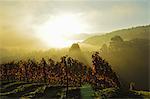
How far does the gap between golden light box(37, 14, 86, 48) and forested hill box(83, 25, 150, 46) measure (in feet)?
0.73

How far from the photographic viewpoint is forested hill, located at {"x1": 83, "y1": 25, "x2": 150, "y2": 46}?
3.89 m

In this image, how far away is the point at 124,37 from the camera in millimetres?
3961

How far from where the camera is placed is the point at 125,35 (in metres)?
3.93

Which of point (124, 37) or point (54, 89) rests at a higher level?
point (124, 37)

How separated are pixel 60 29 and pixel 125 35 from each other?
2.76ft

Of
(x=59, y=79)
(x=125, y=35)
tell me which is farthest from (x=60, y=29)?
(x=125, y=35)

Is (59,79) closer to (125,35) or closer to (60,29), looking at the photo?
(60,29)

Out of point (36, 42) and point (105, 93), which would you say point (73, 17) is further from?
point (105, 93)

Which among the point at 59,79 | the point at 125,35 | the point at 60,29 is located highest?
the point at 60,29

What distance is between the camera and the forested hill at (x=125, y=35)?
153 inches

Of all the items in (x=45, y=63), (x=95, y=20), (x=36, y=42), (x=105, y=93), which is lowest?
(x=105, y=93)

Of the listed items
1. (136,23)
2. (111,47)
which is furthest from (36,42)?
(136,23)

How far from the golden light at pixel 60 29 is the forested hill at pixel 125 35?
0.22 m

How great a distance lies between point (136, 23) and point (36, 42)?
1311 millimetres
